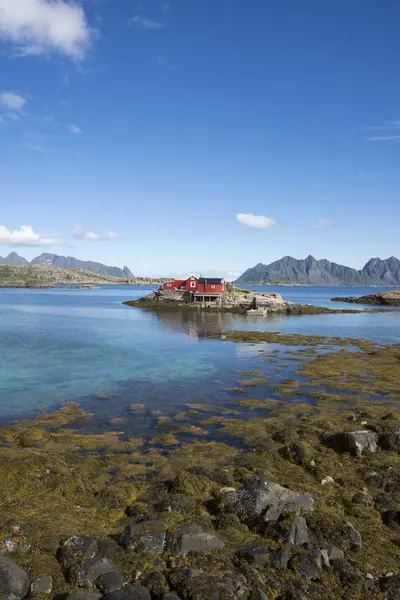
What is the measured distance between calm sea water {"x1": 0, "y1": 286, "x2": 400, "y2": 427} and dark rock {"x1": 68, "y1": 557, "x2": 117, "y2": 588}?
13.2 metres

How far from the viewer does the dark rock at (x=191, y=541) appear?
1134 centimetres

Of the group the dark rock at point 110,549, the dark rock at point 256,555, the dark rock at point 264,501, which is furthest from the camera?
the dark rock at point 264,501

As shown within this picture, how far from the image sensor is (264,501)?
13562 mm

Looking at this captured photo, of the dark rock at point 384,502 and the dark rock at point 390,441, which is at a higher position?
the dark rock at point 390,441

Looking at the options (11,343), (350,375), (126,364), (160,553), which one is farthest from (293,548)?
(11,343)

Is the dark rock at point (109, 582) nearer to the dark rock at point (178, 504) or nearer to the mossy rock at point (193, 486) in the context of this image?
the dark rock at point (178, 504)

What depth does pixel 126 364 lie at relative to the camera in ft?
138

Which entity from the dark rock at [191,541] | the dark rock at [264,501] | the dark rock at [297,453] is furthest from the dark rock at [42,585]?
the dark rock at [297,453]

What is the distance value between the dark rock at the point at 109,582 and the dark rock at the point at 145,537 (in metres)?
1.13

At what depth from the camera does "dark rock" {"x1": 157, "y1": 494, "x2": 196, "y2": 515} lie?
1374 centimetres

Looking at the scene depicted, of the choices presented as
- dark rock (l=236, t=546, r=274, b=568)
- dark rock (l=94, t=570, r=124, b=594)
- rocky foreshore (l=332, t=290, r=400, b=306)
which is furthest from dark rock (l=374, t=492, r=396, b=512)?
rocky foreshore (l=332, t=290, r=400, b=306)

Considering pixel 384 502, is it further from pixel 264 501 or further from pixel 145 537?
pixel 145 537

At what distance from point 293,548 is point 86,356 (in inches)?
1520

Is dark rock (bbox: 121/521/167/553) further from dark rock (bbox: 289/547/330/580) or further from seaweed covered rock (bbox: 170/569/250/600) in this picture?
dark rock (bbox: 289/547/330/580)
